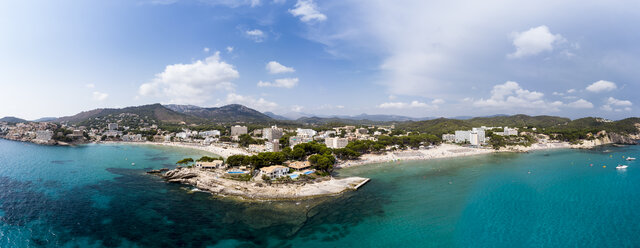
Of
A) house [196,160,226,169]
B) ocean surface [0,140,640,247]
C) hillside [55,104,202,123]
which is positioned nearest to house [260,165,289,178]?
ocean surface [0,140,640,247]

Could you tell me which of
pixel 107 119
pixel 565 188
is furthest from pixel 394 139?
pixel 107 119

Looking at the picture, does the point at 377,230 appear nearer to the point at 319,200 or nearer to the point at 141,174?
the point at 319,200

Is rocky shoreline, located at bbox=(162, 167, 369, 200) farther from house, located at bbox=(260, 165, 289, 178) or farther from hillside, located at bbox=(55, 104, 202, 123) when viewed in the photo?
hillside, located at bbox=(55, 104, 202, 123)

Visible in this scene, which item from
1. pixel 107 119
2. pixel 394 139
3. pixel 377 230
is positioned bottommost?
pixel 377 230

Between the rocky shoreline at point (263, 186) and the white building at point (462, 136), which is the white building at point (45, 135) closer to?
the rocky shoreline at point (263, 186)

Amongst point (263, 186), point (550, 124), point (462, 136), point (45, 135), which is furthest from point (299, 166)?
point (550, 124)

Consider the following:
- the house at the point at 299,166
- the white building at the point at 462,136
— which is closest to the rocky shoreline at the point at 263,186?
the house at the point at 299,166

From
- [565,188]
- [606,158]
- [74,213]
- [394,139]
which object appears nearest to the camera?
[74,213]

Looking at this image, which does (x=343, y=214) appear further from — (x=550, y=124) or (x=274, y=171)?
(x=550, y=124)
